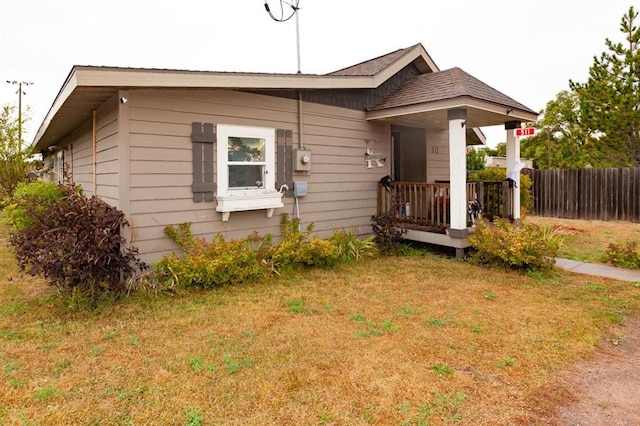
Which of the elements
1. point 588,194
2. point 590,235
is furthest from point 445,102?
point 588,194

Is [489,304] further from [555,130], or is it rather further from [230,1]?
[555,130]

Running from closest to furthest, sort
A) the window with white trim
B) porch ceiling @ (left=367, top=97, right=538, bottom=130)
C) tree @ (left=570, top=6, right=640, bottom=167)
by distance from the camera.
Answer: the window with white trim → porch ceiling @ (left=367, top=97, right=538, bottom=130) → tree @ (left=570, top=6, right=640, bottom=167)

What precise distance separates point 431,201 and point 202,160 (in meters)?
4.19

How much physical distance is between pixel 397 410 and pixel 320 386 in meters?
0.57

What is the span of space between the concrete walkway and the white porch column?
1748 mm

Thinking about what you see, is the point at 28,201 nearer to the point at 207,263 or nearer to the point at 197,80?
the point at 207,263

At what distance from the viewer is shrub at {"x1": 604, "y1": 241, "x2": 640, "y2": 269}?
20.5ft

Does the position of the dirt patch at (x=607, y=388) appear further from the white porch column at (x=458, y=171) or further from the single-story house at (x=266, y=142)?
the single-story house at (x=266, y=142)

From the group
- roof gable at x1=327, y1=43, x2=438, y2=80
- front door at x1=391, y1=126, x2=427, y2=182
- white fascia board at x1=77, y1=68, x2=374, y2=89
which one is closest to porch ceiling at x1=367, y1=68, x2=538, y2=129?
roof gable at x1=327, y1=43, x2=438, y2=80

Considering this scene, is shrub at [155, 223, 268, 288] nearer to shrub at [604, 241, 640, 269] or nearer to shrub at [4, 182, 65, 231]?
shrub at [4, 182, 65, 231]

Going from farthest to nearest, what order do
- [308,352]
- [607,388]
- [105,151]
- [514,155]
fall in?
[514,155] < [105,151] < [308,352] < [607,388]

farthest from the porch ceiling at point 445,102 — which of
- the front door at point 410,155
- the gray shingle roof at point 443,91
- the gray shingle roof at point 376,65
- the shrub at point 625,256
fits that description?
the shrub at point 625,256

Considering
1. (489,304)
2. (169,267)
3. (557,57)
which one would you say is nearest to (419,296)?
(489,304)

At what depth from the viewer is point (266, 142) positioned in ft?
20.2
